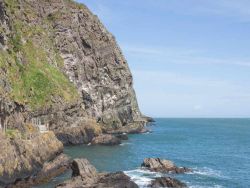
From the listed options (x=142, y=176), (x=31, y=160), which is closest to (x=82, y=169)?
(x=31, y=160)

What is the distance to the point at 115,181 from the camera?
66.2 meters

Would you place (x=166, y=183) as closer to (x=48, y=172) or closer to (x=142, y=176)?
(x=142, y=176)

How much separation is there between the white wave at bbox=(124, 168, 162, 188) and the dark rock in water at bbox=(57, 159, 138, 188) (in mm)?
5284

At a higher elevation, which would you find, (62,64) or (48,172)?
(62,64)

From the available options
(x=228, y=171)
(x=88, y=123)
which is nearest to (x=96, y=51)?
(x=88, y=123)

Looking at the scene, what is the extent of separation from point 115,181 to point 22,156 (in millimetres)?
17013

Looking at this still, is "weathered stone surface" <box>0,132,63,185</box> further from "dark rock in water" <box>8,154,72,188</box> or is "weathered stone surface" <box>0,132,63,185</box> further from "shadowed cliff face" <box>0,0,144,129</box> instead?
"shadowed cliff face" <box>0,0,144,129</box>

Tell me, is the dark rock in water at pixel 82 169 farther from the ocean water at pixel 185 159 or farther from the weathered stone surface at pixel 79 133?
the weathered stone surface at pixel 79 133

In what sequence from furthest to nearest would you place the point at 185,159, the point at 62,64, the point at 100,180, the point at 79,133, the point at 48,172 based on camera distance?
the point at 62,64 < the point at 79,133 < the point at 185,159 < the point at 48,172 < the point at 100,180

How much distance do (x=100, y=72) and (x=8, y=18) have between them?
5748cm

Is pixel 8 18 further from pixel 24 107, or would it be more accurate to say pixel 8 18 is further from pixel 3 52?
pixel 24 107

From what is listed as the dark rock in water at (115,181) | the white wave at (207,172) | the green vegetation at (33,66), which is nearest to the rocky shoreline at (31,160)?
the dark rock in water at (115,181)

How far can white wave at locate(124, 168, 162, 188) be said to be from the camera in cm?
7340

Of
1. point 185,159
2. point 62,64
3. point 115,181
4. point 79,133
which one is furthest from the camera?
point 62,64
